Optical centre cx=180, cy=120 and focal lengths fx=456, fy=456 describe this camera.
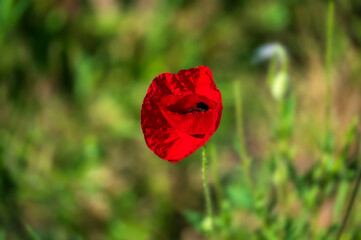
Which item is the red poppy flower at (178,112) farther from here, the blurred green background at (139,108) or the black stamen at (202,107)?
the blurred green background at (139,108)

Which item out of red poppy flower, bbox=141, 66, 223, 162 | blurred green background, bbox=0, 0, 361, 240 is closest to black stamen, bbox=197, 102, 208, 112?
red poppy flower, bbox=141, 66, 223, 162

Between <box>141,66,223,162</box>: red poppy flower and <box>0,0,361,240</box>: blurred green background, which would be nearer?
<box>141,66,223,162</box>: red poppy flower

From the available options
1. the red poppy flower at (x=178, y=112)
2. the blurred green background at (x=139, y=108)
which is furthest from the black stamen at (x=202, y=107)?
the blurred green background at (x=139, y=108)

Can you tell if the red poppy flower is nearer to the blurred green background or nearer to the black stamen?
the black stamen

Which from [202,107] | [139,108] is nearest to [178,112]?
[202,107]

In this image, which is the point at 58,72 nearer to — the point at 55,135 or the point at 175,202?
the point at 55,135

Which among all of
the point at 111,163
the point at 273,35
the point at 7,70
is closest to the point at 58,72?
the point at 7,70
